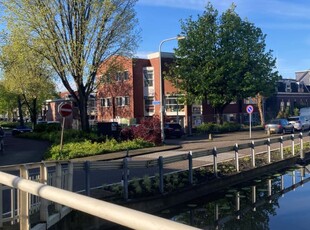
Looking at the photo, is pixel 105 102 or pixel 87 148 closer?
pixel 87 148

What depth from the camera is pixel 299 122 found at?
137 ft

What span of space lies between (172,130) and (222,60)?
31.2 feet

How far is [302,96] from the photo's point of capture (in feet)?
224

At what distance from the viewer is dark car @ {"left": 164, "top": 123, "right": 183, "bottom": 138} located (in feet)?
116

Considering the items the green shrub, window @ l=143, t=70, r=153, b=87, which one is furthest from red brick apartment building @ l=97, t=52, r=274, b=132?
the green shrub

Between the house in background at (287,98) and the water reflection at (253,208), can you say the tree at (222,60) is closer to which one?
the house in background at (287,98)

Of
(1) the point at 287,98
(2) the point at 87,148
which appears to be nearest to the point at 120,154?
(2) the point at 87,148

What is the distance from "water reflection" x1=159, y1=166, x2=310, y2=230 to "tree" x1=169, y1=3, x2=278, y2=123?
89.9ft

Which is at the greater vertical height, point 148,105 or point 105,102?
point 105,102

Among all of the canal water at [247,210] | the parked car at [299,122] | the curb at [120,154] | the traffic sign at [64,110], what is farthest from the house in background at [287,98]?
the canal water at [247,210]

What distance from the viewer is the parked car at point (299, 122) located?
136 ft

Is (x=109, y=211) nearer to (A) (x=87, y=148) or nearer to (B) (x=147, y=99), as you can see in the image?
(A) (x=87, y=148)

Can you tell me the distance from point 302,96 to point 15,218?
68155 millimetres

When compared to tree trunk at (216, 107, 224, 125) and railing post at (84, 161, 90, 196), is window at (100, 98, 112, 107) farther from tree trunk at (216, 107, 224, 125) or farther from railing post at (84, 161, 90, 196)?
railing post at (84, 161, 90, 196)
